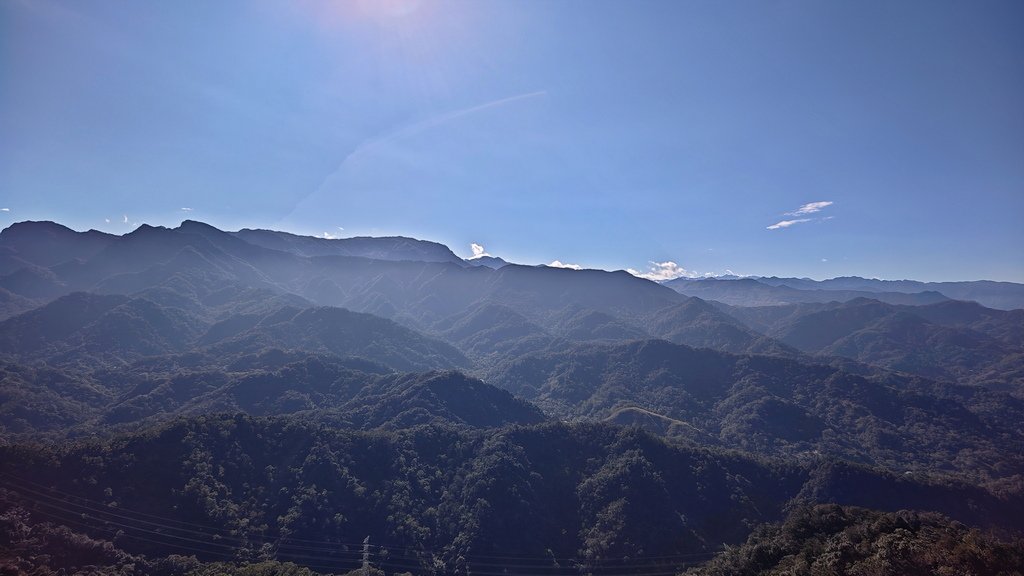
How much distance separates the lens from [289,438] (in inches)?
5507

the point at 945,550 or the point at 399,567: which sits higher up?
the point at 945,550

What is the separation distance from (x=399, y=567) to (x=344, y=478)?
3107 cm

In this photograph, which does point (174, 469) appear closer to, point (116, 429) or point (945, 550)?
point (116, 429)

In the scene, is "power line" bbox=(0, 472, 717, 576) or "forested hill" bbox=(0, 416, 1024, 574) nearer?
"power line" bbox=(0, 472, 717, 576)

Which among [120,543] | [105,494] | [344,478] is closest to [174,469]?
[105,494]

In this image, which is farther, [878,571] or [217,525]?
[217,525]

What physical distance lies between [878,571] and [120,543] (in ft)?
450

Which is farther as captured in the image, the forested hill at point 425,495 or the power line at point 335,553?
the forested hill at point 425,495

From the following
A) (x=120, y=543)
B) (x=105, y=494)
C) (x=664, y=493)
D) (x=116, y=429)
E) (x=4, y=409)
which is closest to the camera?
(x=120, y=543)

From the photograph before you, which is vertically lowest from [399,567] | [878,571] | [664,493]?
[399,567]

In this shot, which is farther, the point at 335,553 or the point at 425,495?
the point at 425,495

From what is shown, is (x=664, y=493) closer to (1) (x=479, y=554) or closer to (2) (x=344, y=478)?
(1) (x=479, y=554)

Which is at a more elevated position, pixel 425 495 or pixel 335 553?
pixel 425 495

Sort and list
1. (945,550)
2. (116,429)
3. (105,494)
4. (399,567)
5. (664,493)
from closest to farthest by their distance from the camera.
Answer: (945,550) → (105,494) → (399,567) → (664,493) → (116,429)
